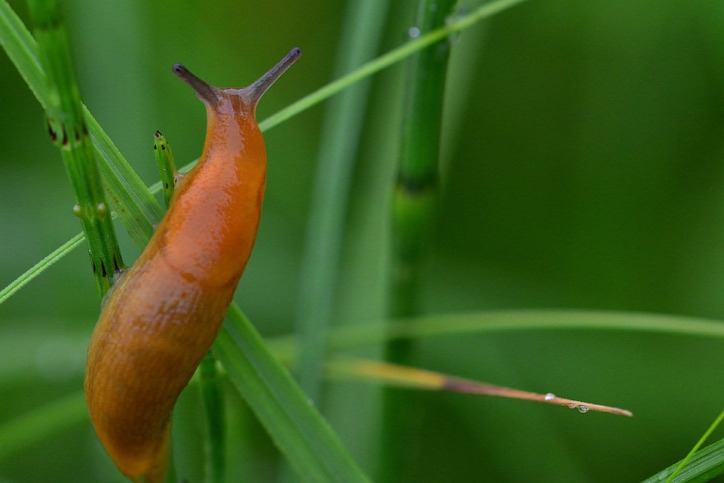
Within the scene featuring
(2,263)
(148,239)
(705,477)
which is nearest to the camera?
(705,477)

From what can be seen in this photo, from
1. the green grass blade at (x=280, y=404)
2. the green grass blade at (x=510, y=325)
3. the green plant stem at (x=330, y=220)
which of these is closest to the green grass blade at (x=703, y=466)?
the green grass blade at (x=510, y=325)

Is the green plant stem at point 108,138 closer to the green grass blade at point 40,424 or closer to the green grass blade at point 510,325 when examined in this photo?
the green grass blade at point 510,325

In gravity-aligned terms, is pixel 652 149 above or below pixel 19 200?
above

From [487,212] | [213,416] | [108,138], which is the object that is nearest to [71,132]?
[108,138]

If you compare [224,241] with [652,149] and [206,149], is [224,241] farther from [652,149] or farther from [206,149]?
[652,149]

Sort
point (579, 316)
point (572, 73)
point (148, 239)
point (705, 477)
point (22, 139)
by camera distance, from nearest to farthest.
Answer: point (705, 477)
point (148, 239)
point (579, 316)
point (22, 139)
point (572, 73)

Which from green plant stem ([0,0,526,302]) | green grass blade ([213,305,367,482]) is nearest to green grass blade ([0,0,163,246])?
green plant stem ([0,0,526,302])

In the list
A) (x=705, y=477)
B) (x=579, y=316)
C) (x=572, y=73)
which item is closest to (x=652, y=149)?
(x=572, y=73)
